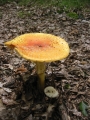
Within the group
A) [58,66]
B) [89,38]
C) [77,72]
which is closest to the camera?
[77,72]

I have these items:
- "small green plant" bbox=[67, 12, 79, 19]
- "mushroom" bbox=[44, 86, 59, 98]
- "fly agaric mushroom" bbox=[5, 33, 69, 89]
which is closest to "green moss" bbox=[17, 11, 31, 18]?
"small green plant" bbox=[67, 12, 79, 19]

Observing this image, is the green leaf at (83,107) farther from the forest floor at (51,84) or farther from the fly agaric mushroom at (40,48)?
the fly agaric mushroom at (40,48)

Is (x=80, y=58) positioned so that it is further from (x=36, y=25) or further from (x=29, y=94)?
(x=36, y=25)

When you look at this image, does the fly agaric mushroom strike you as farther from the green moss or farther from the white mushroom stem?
the green moss

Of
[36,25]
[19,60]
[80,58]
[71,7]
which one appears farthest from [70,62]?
[71,7]

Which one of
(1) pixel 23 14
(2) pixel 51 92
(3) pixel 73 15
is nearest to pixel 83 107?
(2) pixel 51 92

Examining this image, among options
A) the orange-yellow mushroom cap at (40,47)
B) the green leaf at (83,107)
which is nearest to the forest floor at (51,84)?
the green leaf at (83,107)
